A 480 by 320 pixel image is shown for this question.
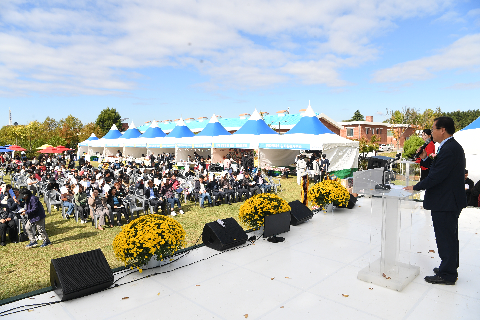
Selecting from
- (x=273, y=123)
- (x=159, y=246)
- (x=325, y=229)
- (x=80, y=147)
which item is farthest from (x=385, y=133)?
(x=159, y=246)

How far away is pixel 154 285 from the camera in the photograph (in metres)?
4.34

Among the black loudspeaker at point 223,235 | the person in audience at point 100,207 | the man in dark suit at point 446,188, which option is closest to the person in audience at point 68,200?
the person in audience at point 100,207

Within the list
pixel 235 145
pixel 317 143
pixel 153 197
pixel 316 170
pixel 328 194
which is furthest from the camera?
pixel 235 145

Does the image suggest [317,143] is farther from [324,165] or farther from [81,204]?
[81,204]

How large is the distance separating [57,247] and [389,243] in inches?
268

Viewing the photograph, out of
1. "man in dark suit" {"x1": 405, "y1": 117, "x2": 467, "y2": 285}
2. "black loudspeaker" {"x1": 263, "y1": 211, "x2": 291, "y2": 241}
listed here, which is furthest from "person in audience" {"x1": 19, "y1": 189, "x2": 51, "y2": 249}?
"man in dark suit" {"x1": 405, "y1": 117, "x2": 467, "y2": 285}

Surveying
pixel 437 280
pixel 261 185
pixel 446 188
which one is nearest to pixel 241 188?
pixel 261 185

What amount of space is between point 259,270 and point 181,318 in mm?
1617

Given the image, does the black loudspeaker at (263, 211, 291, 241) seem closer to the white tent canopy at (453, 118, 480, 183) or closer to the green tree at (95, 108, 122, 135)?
the white tent canopy at (453, 118, 480, 183)

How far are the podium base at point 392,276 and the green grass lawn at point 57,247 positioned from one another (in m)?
3.56

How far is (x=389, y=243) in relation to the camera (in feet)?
13.6

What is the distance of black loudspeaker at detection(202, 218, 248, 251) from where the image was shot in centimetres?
565

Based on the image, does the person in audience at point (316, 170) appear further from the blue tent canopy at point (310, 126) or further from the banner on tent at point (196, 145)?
the banner on tent at point (196, 145)

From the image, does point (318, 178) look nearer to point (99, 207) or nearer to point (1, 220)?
point (99, 207)
